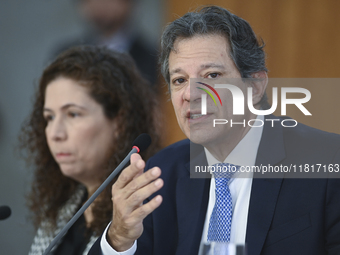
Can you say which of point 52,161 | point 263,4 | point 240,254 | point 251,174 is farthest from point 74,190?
point 263,4

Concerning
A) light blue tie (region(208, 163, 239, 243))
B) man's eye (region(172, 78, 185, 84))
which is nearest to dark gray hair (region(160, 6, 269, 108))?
man's eye (region(172, 78, 185, 84))

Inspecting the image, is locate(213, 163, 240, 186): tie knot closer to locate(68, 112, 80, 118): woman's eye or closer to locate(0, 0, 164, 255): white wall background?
locate(68, 112, 80, 118): woman's eye

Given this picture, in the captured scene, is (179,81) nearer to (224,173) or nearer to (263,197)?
(224,173)

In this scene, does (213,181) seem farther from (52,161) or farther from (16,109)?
(16,109)

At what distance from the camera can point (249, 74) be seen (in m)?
1.47

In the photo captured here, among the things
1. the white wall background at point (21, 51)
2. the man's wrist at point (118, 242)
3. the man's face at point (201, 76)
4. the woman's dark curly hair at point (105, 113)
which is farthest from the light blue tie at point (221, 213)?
the white wall background at point (21, 51)

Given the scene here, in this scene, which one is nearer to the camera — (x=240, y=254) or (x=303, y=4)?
(x=240, y=254)

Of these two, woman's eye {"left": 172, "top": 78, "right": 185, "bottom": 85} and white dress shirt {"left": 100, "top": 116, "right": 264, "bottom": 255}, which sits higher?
woman's eye {"left": 172, "top": 78, "right": 185, "bottom": 85}

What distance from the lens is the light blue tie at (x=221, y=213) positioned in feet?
4.25

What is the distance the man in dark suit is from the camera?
1234mm

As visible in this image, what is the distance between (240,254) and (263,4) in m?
2.58

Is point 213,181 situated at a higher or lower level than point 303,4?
lower

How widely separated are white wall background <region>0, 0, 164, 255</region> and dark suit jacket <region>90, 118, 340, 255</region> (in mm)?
2123

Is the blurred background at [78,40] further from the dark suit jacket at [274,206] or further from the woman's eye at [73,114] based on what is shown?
the dark suit jacket at [274,206]
